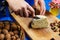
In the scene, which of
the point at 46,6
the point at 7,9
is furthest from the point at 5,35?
the point at 46,6

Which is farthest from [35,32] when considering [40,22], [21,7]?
[21,7]

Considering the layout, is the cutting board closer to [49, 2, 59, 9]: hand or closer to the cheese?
the cheese

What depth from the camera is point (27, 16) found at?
135 centimetres

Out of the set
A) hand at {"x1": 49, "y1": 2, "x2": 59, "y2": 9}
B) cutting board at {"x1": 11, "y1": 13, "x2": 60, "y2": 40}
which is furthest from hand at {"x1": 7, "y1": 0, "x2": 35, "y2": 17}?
hand at {"x1": 49, "y1": 2, "x2": 59, "y2": 9}

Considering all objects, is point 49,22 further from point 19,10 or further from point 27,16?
point 19,10

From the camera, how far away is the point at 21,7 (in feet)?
4.06

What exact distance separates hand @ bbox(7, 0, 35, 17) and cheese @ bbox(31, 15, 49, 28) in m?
0.08

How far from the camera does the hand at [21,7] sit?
1.20m

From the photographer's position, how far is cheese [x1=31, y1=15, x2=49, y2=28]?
1363 mm

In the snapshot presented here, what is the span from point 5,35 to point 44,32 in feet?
1.03

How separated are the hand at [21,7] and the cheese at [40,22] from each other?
8cm

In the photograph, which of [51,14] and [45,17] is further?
[51,14]

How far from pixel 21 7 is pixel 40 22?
0.23 metres

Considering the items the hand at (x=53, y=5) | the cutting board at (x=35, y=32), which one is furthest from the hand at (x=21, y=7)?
the hand at (x=53, y=5)
